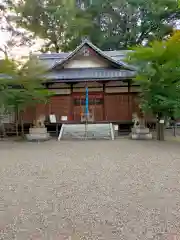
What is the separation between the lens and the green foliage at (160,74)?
12.0 m

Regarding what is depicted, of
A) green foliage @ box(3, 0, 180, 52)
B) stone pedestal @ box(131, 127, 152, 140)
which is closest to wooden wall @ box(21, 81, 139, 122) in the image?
stone pedestal @ box(131, 127, 152, 140)

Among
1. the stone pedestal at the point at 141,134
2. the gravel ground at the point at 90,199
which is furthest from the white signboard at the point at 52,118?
the gravel ground at the point at 90,199

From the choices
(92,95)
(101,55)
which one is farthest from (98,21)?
(92,95)

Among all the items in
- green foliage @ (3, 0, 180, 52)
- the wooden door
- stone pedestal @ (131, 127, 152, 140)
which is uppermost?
green foliage @ (3, 0, 180, 52)

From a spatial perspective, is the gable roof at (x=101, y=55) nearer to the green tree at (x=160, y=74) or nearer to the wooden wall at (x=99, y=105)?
the wooden wall at (x=99, y=105)

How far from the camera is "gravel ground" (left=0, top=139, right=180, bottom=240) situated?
11.5ft

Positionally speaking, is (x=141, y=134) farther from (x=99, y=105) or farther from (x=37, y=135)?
(x=37, y=135)

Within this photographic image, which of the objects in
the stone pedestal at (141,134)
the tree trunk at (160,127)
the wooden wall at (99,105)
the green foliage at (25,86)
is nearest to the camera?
the green foliage at (25,86)

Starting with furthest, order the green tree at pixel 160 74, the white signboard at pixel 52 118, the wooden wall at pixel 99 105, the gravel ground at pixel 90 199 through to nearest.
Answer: the wooden wall at pixel 99 105 → the white signboard at pixel 52 118 → the green tree at pixel 160 74 → the gravel ground at pixel 90 199

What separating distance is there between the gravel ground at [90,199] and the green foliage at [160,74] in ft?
16.0

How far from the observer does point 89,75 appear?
18328 mm

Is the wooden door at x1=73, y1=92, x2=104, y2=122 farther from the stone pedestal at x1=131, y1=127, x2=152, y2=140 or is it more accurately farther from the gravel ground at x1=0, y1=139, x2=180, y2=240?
the gravel ground at x1=0, y1=139, x2=180, y2=240

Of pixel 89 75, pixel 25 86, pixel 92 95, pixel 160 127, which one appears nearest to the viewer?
pixel 25 86

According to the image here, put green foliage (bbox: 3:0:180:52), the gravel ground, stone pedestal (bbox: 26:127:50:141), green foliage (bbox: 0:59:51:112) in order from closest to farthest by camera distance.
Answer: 1. the gravel ground
2. green foliage (bbox: 0:59:51:112)
3. stone pedestal (bbox: 26:127:50:141)
4. green foliage (bbox: 3:0:180:52)
